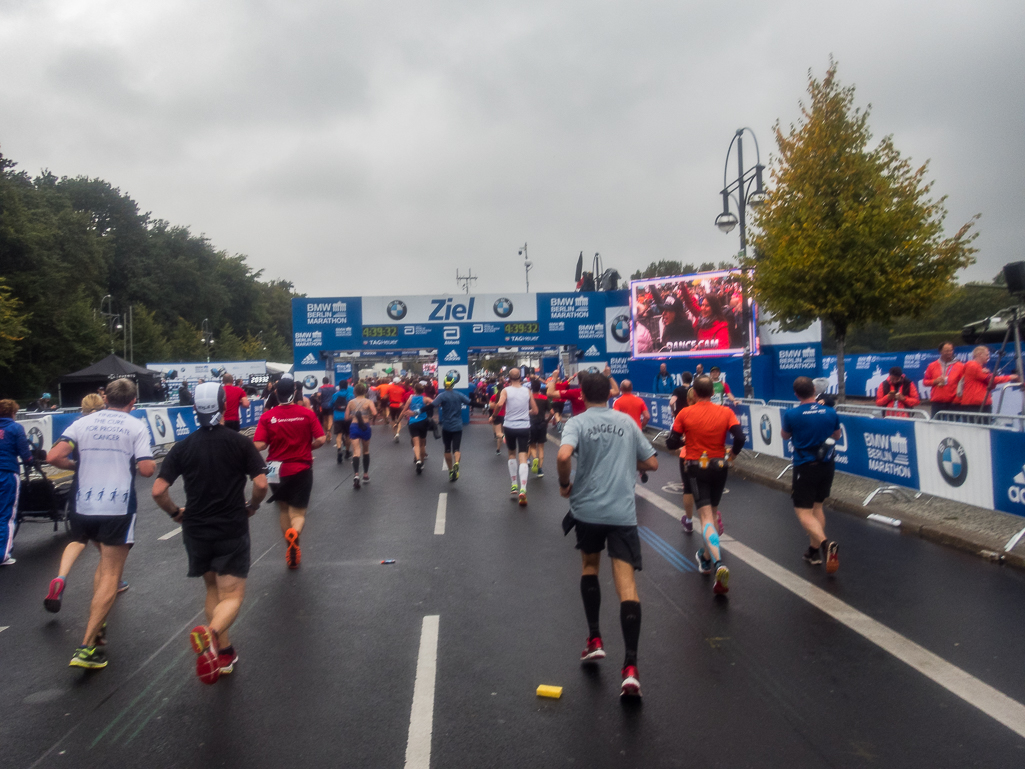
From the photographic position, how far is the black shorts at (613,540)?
183 inches

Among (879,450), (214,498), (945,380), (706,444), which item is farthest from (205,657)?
(945,380)

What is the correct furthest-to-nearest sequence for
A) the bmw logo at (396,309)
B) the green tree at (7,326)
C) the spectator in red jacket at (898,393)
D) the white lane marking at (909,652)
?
the green tree at (7,326) → the bmw logo at (396,309) → the spectator in red jacket at (898,393) → the white lane marking at (909,652)

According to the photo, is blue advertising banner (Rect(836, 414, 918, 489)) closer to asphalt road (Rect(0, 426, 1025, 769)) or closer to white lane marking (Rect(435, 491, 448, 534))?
asphalt road (Rect(0, 426, 1025, 769))

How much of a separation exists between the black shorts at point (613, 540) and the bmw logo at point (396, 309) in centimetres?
2889

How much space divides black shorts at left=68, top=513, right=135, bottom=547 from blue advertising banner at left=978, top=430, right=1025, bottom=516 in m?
7.98

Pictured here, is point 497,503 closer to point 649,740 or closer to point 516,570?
point 516,570

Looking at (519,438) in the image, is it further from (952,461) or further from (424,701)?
(424,701)

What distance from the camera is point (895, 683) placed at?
4555mm

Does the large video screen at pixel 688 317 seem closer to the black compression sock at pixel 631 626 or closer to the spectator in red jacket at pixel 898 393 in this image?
the spectator in red jacket at pixel 898 393

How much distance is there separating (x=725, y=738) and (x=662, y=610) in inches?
85.4

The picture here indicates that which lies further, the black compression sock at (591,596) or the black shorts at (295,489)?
the black shorts at (295,489)

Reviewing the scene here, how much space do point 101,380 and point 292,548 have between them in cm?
3031

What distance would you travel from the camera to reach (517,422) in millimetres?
11469

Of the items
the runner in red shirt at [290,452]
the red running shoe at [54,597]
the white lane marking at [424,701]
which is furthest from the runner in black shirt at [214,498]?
the runner in red shirt at [290,452]
